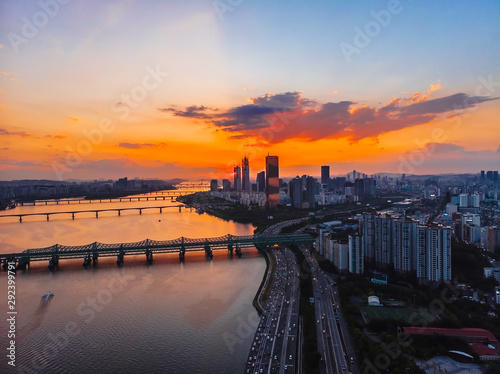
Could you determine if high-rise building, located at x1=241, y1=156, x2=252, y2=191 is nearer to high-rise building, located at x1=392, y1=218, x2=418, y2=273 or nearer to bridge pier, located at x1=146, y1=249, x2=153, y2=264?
bridge pier, located at x1=146, y1=249, x2=153, y2=264

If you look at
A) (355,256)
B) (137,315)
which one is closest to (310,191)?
(355,256)

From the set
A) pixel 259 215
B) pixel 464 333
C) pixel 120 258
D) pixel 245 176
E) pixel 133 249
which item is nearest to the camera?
pixel 464 333

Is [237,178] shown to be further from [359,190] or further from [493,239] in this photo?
[493,239]

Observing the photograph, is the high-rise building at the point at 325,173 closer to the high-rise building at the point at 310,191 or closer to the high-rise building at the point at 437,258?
the high-rise building at the point at 310,191

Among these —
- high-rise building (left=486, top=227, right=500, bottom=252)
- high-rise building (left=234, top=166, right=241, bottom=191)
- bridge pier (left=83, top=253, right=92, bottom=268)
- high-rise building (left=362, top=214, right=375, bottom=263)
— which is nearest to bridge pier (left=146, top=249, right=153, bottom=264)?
bridge pier (left=83, top=253, right=92, bottom=268)

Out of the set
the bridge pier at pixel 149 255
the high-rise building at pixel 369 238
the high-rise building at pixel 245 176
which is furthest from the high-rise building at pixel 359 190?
the bridge pier at pixel 149 255

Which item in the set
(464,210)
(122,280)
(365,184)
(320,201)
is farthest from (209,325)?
(365,184)

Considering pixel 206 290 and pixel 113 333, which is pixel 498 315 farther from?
pixel 113 333
